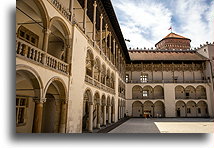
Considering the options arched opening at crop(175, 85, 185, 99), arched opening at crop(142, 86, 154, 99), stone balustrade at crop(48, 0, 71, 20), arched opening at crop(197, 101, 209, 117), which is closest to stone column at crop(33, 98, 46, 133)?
stone balustrade at crop(48, 0, 71, 20)

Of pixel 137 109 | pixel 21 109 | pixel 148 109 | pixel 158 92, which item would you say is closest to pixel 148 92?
pixel 158 92

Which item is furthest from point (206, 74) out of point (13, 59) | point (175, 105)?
point (13, 59)

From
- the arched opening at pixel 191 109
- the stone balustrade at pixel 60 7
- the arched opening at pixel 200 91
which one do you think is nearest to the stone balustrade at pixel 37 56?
the stone balustrade at pixel 60 7

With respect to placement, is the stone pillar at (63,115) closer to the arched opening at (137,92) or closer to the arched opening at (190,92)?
the arched opening at (137,92)

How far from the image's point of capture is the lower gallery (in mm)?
6992

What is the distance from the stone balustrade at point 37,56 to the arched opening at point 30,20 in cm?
107

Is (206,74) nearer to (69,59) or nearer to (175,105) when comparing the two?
(175,105)

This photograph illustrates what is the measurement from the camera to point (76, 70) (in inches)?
364

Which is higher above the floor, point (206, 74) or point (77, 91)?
point (206, 74)

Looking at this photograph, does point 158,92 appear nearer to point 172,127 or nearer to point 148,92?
point 148,92

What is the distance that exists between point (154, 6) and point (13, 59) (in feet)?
14.8

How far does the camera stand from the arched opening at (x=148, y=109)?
3426 centimetres

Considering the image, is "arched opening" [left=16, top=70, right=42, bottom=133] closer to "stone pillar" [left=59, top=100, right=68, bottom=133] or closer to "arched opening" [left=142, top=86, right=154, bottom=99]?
"stone pillar" [left=59, top=100, right=68, bottom=133]

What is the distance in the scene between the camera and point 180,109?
112 feet
